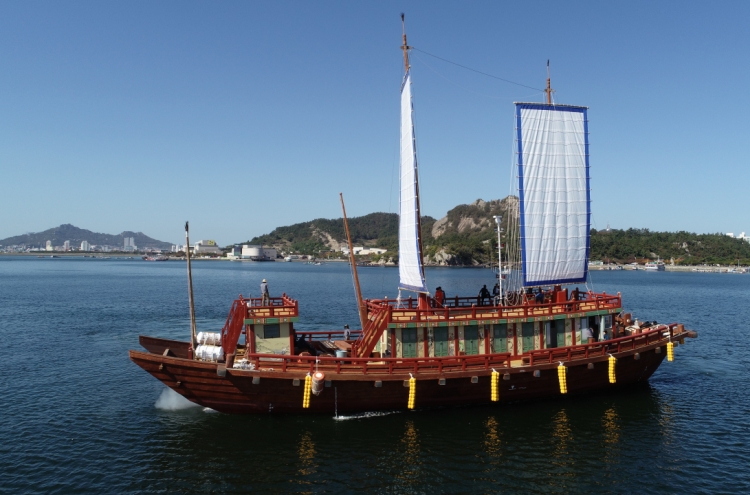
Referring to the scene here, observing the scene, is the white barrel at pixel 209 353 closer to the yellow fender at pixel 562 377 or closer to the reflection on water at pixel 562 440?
the reflection on water at pixel 562 440

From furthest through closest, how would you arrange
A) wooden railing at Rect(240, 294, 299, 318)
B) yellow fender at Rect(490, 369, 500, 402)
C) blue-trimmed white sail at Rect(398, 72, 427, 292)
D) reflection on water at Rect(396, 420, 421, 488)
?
blue-trimmed white sail at Rect(398, 72, 427, 292) → wooden railing at Rect(240, 294, 299, 318) → yellow fender at Rect(490, 369, 500, 402) → reflection on water at Rect(396, 420, 421, 488)

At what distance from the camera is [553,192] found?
78.1ft

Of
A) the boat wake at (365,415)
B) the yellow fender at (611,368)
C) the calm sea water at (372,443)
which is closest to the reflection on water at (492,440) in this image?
the calm sea water at (372,443)

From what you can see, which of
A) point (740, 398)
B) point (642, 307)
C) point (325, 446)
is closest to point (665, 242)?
point (642, 307)

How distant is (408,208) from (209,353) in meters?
9.98

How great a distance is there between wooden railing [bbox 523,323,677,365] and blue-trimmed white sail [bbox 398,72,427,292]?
18.3 feet

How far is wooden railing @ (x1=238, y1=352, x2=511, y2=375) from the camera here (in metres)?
17.8

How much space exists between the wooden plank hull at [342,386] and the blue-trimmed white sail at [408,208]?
3956 millimetres

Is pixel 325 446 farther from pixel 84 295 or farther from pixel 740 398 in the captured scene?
pixel 84 295

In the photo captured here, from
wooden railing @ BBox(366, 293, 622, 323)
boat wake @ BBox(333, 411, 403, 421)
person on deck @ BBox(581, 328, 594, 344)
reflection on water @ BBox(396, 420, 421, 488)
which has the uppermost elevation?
wooden railing @ BBox(366, 293, 622, 323)

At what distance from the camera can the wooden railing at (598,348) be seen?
19672 mm

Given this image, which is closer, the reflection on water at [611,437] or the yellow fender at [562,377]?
the reflection on water at [611,437]

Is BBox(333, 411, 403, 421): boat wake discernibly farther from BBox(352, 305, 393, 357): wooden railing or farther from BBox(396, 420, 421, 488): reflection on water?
BBox(352, 305, 393, 357): wooden railing

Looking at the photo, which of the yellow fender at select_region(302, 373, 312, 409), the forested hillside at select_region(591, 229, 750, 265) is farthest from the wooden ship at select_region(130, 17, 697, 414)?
the forested hillside at select_region(591, 229, 750, 265)
